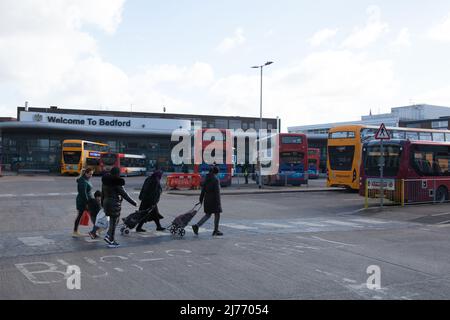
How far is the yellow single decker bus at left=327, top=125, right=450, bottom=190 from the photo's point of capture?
1127 inches

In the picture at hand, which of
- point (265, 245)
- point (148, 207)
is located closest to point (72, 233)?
point (148, 207)

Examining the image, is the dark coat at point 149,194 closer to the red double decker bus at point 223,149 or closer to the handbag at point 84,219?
the handbag at point 84,219

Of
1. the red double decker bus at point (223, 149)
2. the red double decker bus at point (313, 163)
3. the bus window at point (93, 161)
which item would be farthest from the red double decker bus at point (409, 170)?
the bus window at point (93, 161)

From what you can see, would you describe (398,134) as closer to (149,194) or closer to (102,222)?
(149,194)

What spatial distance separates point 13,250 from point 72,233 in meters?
2.42

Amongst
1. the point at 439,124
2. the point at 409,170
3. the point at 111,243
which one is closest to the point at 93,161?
the point at 409,170

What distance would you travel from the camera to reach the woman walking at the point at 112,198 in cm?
1037

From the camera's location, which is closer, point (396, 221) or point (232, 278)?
point (232, 278)

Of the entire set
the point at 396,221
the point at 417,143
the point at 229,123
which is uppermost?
the point at 229,123

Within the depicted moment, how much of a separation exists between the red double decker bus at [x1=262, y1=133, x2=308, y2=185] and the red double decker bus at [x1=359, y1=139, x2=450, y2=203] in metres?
13.5

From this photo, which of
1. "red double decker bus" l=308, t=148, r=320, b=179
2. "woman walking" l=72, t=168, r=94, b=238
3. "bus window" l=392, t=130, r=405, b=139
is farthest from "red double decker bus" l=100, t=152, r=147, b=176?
"woman walking" l=72, t=168, r=94, b=238
